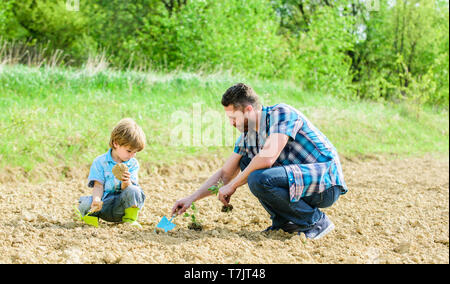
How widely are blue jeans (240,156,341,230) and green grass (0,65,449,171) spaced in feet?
10.9

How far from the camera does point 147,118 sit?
7.68m

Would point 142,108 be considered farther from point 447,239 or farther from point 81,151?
point 447,239

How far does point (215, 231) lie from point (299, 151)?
884 millimetres

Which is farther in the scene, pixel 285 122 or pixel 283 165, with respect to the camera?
pixel 283 165

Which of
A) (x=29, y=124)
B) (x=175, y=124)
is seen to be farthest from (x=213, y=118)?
(x=29, y=124)

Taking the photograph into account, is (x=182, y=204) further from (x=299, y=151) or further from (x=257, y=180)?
(x=299, y=151)

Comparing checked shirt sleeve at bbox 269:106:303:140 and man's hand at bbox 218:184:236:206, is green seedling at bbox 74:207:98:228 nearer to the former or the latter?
man's hand at bbox 218:184:236:206

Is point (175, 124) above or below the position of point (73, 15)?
below

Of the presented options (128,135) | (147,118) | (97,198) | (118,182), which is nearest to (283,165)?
(128,135)

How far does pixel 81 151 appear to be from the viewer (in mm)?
6320

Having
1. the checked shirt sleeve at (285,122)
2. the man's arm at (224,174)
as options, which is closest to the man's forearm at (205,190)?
the man's arm at (224,174)

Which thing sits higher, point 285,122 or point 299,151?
point 285,122

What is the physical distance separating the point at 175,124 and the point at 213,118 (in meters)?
0.92

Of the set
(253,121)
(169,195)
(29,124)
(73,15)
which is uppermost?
(73,15)
